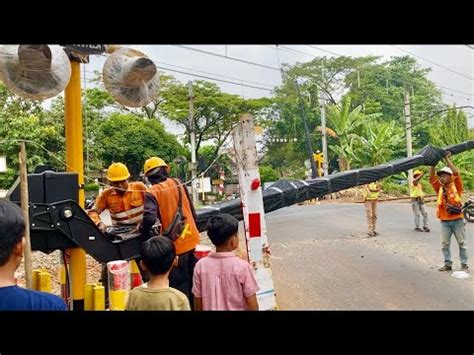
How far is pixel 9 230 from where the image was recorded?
1.67 meters

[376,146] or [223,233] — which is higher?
[376,146]

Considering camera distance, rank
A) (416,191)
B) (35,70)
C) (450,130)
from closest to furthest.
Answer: (35,70)
(416,191)
(450,130)

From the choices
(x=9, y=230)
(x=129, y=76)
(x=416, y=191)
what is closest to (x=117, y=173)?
(x=129, y=76)

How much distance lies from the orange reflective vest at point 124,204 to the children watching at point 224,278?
164cm

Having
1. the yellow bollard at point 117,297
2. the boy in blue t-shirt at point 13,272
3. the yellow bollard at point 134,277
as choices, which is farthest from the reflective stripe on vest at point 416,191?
the boy in blue t-shirt at point 13,272

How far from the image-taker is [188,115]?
16.9m

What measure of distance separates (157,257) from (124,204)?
1.94m

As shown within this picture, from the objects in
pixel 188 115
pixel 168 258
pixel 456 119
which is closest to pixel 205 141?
pixel 188 115

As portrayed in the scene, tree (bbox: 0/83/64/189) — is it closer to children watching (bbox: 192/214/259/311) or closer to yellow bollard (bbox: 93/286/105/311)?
yellow bollard (bbox: 93/286/105/311)

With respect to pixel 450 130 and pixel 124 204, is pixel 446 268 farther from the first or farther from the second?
pixel 450 130

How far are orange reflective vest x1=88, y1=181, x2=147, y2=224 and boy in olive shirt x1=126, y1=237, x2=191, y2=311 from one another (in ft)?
5.92
